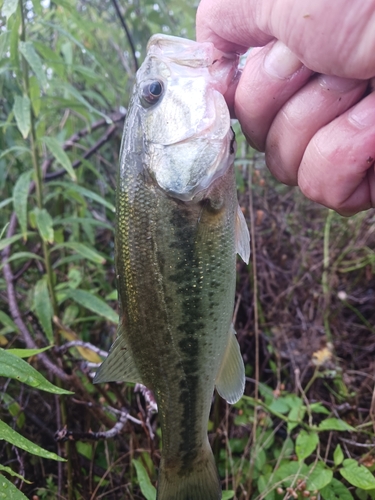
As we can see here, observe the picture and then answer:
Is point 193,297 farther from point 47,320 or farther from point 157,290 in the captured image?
point 47,320

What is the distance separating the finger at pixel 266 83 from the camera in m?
1.37

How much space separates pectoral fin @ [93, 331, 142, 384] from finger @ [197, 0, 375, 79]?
1.15 metres

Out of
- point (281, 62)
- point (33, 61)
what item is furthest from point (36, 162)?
point (281, 62)

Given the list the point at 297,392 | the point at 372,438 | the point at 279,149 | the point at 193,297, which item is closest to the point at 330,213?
the point at 297,392

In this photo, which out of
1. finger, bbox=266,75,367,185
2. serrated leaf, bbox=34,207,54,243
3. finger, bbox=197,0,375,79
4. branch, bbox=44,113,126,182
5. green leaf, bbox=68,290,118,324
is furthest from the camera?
branch, bbox=44,113,126,182

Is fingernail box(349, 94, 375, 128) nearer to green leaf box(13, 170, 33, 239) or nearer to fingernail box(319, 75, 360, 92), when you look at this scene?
fingernail box(319, 75, 360, 92)

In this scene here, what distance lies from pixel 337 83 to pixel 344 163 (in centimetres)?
25

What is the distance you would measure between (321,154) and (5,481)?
1.40m

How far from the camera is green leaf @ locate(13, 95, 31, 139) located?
1.85 m

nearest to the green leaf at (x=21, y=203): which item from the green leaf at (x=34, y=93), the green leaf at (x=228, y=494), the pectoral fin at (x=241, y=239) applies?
the green leaf at (x=34, y=93)

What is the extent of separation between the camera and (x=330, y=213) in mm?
3264

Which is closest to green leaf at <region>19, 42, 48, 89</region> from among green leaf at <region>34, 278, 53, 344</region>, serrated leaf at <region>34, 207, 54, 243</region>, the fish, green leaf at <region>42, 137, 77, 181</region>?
green leaf at <region>42, 137, 77, 181</region>

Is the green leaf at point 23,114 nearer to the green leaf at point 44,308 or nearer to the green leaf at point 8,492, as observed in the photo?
the green leaf at point 44,308

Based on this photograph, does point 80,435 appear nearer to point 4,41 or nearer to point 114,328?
point 114,328
